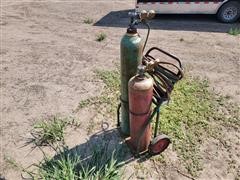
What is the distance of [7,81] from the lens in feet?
20.5

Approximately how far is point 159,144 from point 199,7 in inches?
242

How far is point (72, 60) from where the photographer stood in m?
7.02

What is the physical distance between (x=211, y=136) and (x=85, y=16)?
271 inches

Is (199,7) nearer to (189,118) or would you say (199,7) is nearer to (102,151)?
(189,118)

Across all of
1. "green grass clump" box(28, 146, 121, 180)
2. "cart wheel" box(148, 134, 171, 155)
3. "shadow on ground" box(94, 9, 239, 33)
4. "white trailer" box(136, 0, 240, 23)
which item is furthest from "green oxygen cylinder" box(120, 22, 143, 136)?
"white trailer" box(136, 0, 240, 23)

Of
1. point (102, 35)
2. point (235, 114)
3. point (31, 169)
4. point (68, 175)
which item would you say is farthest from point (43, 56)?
point (235, 114)

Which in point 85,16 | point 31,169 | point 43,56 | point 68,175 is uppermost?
point 85,16

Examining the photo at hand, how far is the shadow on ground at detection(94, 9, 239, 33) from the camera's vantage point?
28.6 feet

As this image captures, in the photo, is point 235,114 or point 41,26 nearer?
point 235,114

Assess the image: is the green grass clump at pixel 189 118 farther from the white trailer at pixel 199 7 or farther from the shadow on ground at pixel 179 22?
the white trailer at pixel 199 7

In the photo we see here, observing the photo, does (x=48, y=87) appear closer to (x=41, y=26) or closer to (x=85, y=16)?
(x=41, y=26)

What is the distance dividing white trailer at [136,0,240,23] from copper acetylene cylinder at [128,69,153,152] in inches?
226

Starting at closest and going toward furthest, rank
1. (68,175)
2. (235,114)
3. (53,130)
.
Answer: (68,175) < (53,130) < (235,114)

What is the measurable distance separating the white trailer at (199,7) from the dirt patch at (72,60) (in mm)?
394
